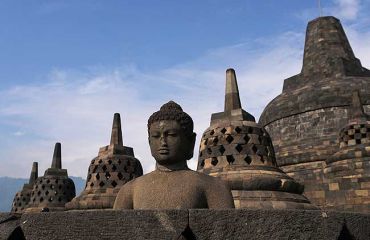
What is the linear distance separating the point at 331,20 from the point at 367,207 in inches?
554

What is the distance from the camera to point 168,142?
381cm

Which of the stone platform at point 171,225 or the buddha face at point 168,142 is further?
the buddha face at point 168,142

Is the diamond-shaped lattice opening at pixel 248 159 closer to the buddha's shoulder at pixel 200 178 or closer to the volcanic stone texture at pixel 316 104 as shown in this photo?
the buddha's shoulder at pixel 200 178

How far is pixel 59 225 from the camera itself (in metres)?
2.66

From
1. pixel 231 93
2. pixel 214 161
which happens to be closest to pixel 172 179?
pixel 214 161

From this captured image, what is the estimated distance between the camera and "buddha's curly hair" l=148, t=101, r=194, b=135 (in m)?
3.85

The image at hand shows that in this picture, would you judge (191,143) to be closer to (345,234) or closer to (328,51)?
(345,234)

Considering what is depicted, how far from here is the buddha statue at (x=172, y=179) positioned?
3.56 m

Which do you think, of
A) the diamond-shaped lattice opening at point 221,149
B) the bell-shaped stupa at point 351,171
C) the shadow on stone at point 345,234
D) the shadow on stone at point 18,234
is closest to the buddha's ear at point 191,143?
the shadow on stone at point 345,234

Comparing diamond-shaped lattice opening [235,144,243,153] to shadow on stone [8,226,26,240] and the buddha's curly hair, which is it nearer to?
the buddha's curly hair

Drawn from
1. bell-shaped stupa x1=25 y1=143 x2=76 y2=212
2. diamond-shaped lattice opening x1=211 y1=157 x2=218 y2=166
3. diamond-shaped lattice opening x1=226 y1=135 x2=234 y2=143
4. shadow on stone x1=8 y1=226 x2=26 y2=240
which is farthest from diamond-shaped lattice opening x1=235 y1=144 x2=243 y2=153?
bell-shaped stupa x1=25 y1=143 x2=76 y2=212

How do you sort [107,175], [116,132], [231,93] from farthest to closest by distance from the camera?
[116,132], [107,175], [231,93]

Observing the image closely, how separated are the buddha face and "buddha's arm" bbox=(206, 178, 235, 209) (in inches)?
16.5

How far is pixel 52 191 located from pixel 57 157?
1.83 metres
